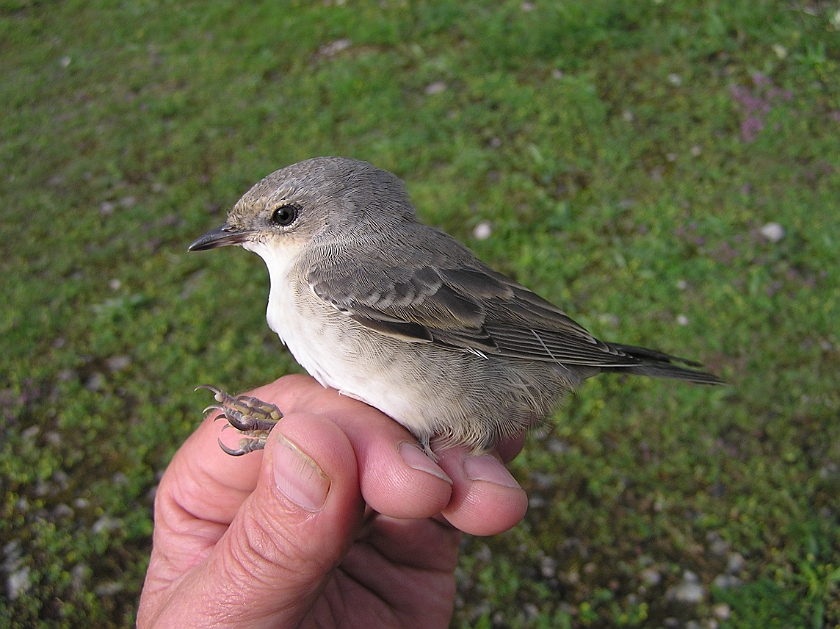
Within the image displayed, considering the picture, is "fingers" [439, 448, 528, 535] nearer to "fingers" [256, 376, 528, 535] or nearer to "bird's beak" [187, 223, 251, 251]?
"fingers" [256, 376, 528, 535]

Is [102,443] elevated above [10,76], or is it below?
below

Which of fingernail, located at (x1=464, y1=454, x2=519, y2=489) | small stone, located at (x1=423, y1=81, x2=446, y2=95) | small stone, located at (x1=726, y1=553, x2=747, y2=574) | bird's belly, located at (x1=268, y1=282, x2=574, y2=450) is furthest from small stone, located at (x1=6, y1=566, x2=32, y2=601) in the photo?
small stone, located at (x1=423, y1=81, x2=446, y2=95)

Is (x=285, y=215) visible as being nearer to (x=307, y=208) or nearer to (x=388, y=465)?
(x=307, y=208)

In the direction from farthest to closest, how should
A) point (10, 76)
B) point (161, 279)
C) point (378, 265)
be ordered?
point (10, 76)
point (161, 279)
point (378, 265)

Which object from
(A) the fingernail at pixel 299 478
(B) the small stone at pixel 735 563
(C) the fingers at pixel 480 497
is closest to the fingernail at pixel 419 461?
(C) the fingers at pixel 480 497

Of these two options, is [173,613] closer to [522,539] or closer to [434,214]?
[522,539]

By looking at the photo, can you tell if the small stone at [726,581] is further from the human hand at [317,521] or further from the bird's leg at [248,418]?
the bird's leg at [248,418]

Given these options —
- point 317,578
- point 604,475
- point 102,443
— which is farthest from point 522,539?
point 102,443
